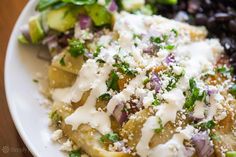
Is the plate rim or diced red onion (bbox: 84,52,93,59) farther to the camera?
diced red onion (bbox: 84,52,93,59)

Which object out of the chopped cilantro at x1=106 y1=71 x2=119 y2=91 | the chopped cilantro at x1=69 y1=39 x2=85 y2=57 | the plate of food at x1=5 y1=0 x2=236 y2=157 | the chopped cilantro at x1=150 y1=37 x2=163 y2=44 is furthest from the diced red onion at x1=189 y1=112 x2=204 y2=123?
the chopped cilantro at x1=69 y1=39 x2=85 y2=57

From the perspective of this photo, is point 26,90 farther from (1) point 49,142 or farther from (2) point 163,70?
(2) point 163,70

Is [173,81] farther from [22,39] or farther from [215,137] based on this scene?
[22,39]

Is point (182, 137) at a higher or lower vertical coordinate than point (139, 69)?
lower

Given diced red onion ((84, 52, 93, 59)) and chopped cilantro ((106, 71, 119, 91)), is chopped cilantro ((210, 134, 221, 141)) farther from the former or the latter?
diced red onion ((84, 52, 93, 59))

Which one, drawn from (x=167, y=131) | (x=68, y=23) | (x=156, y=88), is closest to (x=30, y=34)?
(x=68, y=23)

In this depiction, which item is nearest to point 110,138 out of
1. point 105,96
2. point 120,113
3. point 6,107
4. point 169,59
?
point 120,113

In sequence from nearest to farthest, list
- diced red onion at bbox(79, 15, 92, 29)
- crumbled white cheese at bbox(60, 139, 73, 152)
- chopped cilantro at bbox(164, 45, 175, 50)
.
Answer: crumbled white cheese at bbox(60, 139, 73, 152)
chopped cilantro at bbox(164, 45, 175, 50)
diced red onion at bbox(79, 15, 92, 29)
